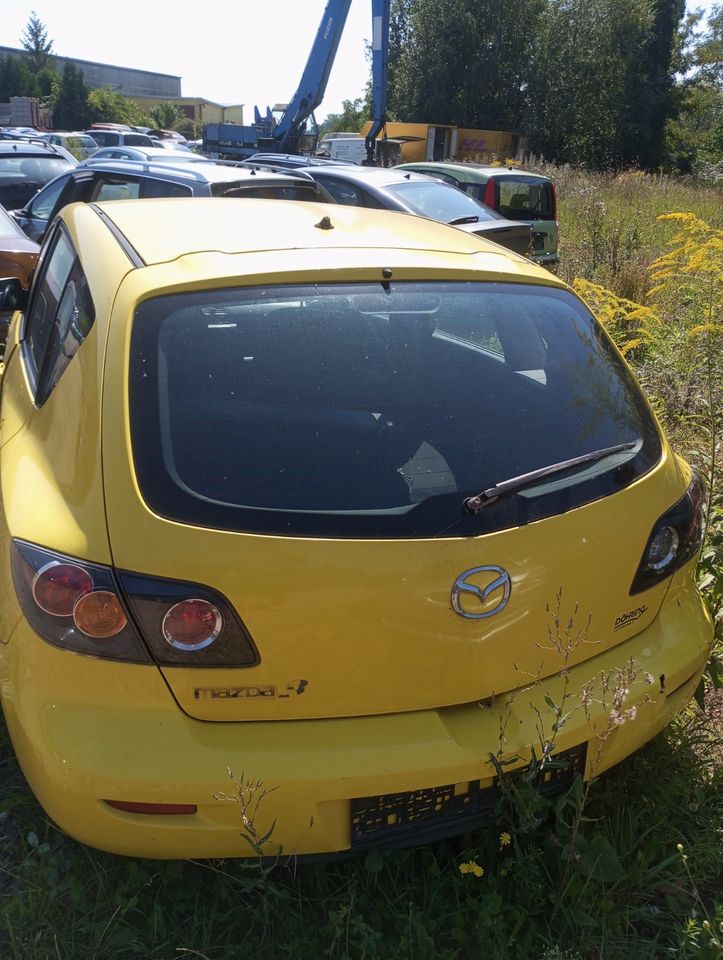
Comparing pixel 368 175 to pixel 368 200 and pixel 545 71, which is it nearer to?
pixel 368 200

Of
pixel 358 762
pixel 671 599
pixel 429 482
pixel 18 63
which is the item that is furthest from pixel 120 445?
pixel 18 63

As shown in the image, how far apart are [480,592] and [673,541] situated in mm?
754

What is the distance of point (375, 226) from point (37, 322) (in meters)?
1.38

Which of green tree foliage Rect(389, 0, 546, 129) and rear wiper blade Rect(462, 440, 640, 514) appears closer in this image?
rear wiper blade Rect(462, 440, 640, 514)

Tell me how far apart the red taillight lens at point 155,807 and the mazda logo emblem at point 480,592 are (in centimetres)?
73

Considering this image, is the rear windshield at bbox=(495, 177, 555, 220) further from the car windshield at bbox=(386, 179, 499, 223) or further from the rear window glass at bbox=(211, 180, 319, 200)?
the rear window glass at bbox=(211, 180, 319, 200)

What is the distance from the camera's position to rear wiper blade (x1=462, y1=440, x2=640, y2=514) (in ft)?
6.45

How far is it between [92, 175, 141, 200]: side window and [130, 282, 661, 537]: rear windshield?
5.71m

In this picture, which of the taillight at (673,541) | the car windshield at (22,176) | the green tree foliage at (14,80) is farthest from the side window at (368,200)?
the green tree foliage at (14,80)

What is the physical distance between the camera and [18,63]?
63.7 meters

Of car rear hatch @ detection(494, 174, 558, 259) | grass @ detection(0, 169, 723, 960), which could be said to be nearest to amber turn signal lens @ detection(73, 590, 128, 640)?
grass @ detection(0, 169, 723, 960)

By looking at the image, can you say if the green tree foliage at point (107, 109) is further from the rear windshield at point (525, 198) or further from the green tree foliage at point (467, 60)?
the rear windshield at point (525, 198)

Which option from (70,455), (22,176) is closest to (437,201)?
(22,176)

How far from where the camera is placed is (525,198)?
36.1 feet
